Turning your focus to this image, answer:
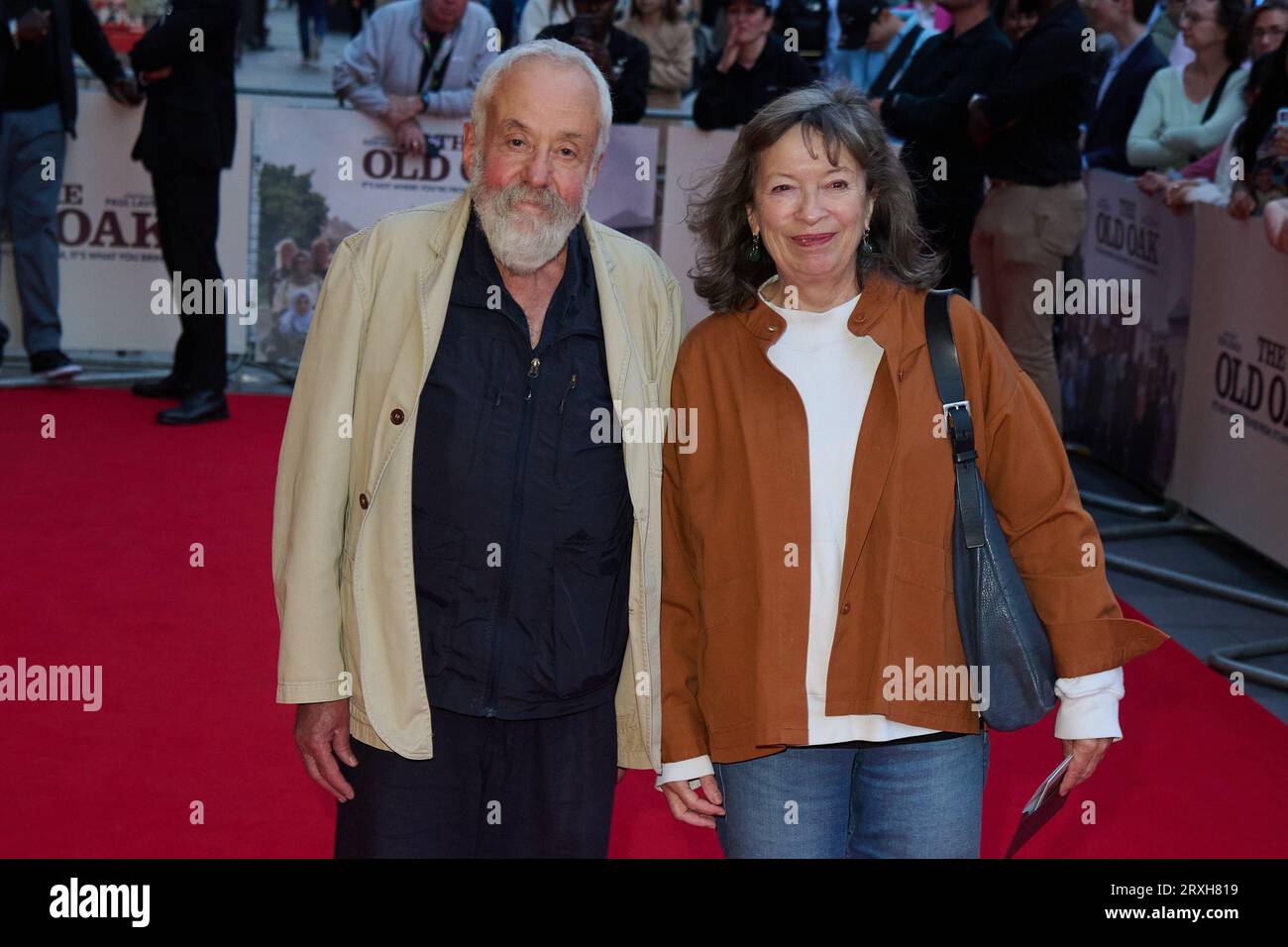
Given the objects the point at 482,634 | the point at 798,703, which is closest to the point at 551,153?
the point at 482,634

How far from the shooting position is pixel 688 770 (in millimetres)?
2873

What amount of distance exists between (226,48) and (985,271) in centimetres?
400

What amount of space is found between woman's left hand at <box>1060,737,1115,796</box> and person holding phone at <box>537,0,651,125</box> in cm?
627

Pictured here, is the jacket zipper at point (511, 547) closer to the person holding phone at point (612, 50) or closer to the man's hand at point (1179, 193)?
the man's hand at point (1179, 193)

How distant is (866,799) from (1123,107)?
7.24 meters

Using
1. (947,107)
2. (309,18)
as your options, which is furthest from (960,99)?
(309,18)

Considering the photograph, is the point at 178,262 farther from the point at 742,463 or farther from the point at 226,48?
the point at 742,463

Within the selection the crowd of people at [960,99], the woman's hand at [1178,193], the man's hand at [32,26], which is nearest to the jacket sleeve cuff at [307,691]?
the crowd of people at [960,99]

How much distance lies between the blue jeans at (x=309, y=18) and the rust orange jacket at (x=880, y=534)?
737 inches

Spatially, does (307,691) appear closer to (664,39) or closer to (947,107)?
(947,107)

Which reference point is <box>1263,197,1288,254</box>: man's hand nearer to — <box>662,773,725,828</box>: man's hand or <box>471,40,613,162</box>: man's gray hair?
<box>471,40,613,162</box>: man's gray hair

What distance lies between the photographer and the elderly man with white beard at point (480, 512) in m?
2.76

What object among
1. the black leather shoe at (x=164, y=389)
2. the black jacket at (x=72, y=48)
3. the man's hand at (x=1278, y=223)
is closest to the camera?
the man's hand at (x=1278, y=223)

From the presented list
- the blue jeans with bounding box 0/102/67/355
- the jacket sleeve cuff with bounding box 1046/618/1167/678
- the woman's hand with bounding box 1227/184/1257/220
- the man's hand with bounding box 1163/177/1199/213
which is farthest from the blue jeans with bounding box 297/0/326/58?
the jacket sleeve cuff with bounding box 1046/618/1167/678
